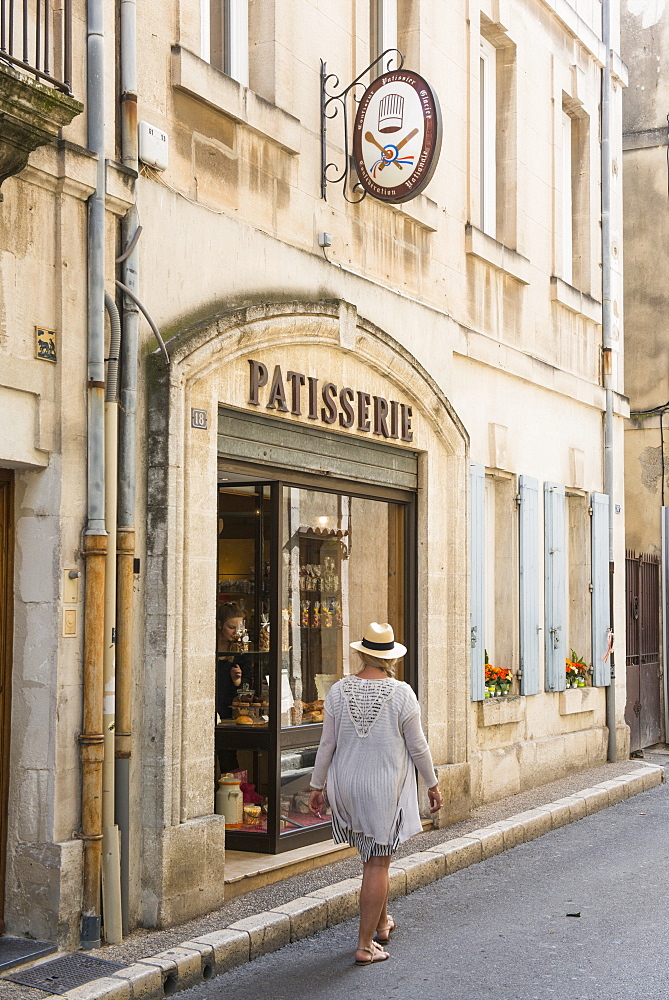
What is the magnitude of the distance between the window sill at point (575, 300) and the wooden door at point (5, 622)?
→ 7.90 metres

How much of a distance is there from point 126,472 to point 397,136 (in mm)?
3547

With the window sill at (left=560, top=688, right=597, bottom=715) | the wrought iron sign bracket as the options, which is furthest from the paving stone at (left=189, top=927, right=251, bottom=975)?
the window sill at (left=560, top=688, right=597, bottom=715)

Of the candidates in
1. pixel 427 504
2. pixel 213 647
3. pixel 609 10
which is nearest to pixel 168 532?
pixel 213 647

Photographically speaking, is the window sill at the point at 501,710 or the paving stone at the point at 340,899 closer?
the paving stone at the point at 340,899

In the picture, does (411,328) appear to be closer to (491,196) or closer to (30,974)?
(491,196)

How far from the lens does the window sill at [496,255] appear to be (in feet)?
36.8

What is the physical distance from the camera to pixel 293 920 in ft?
22.8

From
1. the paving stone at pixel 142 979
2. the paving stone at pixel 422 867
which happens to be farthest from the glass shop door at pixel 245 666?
the paving stone at pixel 142 979

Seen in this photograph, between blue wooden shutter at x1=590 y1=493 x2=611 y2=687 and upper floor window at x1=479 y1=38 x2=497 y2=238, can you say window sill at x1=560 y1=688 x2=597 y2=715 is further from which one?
upper floor window at x1=479 y1=38 x2=497 y2=238

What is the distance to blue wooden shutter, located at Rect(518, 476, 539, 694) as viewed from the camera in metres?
12.1

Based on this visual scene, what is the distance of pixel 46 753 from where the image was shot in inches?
251

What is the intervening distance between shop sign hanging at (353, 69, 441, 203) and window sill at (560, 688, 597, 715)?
6.03 m

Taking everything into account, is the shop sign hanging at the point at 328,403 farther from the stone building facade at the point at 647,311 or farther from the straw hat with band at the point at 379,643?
the stone building facade at the point at 647,311

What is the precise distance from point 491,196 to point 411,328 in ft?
8.81
